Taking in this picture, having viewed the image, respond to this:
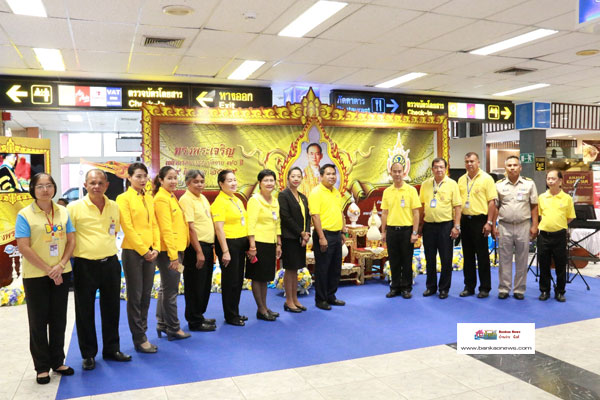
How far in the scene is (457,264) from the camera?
7.46m

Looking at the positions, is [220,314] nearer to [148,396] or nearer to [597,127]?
[148,396]

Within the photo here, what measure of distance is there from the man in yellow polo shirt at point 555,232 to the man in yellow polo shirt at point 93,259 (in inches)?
170

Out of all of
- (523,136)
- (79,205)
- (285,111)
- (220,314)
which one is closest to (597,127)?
(523,136)

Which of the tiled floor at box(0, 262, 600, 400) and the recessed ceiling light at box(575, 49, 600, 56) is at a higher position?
the recessed ceiling light at box(575, 49, 600, 56)

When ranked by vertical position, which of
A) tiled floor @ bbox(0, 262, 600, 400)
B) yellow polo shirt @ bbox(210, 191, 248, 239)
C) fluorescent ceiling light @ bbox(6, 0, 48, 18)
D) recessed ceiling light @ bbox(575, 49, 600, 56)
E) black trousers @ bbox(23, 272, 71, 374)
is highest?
recessed ceiling light @ bbox(575, 49, 600, 56)

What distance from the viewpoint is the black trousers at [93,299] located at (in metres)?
3.56

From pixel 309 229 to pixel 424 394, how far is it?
235cm

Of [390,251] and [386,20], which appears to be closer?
[386,20]

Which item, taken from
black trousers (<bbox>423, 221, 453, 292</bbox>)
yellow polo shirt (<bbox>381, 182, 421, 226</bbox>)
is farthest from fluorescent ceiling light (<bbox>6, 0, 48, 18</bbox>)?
black trousers (<bbox>423, 221, 453, 292</bbox>)

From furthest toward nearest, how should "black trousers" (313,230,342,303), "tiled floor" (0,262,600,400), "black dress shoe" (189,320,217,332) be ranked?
"black trousers" (313,230,342,303) → "black dress shoe" (189,320,217,332) → "tiled floor" (0,262,600,400)

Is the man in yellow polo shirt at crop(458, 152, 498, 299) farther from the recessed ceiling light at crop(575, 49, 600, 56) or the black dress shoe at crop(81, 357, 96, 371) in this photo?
the black dress shoe at crop(81, 357, 96, 371)

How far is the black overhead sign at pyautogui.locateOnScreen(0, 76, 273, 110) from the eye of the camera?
6948 millimetres

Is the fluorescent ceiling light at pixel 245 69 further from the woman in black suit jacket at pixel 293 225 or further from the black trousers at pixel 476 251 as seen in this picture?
the black trousers at pixel 476 251

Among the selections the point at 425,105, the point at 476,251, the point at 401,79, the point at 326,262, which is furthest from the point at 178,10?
the point at 425,105
